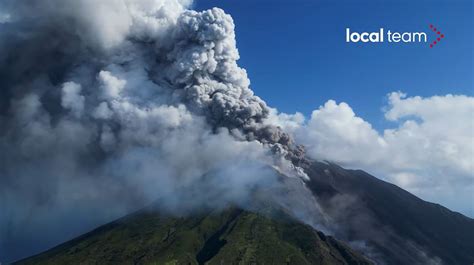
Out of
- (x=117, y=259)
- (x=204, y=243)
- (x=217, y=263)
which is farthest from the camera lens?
(x=204, y=243)

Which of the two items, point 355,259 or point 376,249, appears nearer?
point 355,259

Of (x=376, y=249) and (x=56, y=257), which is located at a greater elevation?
(x=376, y=249)

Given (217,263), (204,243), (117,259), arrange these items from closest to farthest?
1. (217,263)
2. (117,259)
3. (204,243)

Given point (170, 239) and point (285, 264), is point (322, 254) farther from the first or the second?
point (170, 239)

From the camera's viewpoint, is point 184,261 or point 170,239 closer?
point 184,261

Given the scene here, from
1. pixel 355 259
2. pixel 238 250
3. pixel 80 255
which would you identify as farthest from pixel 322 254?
pixel 80 255

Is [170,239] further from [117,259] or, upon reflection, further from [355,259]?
[355,259]

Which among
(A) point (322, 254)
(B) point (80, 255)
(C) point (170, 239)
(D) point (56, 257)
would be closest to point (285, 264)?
(A) point (322, 254)

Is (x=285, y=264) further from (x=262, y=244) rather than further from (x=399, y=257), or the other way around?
(x=399, y=257)

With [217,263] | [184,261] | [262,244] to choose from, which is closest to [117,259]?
[184,261]
